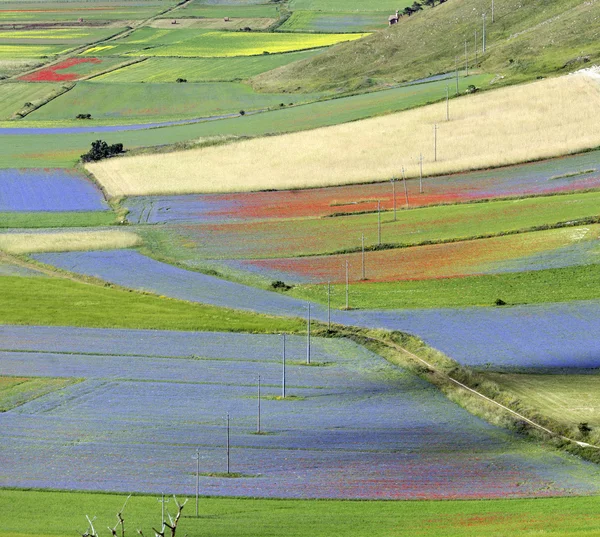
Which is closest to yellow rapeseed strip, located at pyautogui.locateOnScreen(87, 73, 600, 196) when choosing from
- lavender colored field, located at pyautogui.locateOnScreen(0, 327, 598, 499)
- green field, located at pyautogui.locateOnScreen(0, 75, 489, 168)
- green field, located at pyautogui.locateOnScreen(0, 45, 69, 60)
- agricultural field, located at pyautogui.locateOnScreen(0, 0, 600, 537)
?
agricultural field, located at pyautogui.locateOnScreen(0, 0, 600, 537)

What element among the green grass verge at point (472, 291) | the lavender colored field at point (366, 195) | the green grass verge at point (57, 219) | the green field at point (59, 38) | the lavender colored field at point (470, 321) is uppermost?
the green field at point (59, 38)

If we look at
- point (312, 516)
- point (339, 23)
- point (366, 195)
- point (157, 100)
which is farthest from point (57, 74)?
point (312, 516)

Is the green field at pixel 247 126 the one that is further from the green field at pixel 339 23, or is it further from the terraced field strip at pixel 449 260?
the green field at pixel 339 23

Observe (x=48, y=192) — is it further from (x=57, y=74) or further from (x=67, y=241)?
(x=57, y=74)

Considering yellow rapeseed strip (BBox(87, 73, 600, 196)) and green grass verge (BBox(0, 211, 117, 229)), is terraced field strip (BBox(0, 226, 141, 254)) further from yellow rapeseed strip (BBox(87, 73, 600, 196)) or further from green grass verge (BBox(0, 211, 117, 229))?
yellow rapeseed strip (BBox(87, 73, 600, 196))

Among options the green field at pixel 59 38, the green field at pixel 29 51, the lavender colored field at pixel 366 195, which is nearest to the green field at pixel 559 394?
the lavender colored field at pixel 366 195

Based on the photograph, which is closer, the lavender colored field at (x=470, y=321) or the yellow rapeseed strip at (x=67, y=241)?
the lavender colored field at (x=470, y=321)
